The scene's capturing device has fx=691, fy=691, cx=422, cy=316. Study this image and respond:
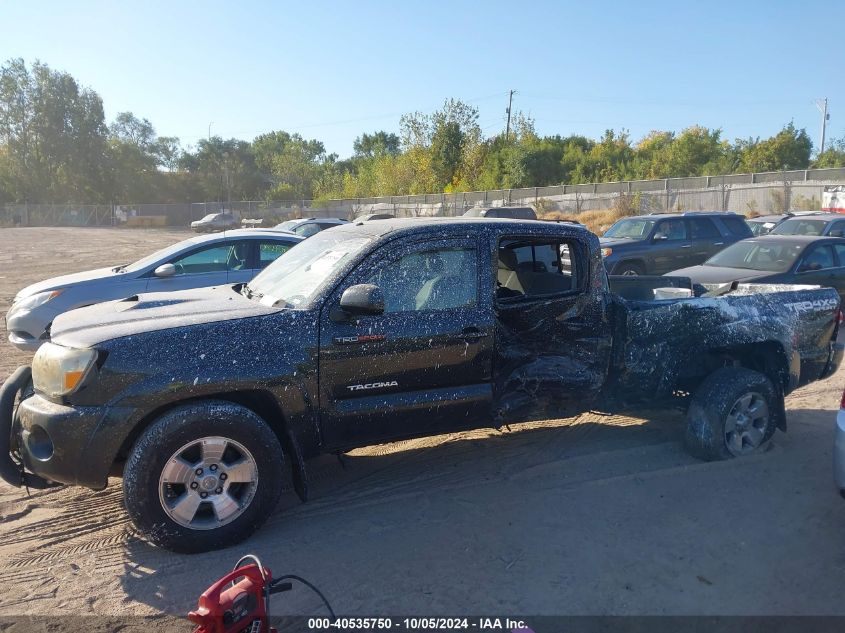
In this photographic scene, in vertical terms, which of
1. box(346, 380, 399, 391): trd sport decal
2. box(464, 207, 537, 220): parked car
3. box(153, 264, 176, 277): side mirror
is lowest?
box(346, 380, 399, 391): trd sport decal

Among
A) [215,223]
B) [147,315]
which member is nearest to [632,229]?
[147,315]

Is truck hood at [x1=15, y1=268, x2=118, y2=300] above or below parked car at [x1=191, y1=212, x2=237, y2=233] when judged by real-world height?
below

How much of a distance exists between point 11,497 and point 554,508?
3785 millimetres

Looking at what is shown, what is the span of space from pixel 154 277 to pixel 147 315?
4820 millimetres

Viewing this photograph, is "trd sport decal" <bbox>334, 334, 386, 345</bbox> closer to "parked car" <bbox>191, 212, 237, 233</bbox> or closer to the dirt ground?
the dirt ground

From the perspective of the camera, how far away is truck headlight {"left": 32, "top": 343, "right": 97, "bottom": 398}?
3.81 meters

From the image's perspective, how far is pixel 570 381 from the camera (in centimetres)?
510

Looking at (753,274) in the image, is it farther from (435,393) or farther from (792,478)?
(435,393)

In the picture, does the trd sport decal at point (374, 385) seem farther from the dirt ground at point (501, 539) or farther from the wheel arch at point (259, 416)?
the dirt ground at point (501, 539)

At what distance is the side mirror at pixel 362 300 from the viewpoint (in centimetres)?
412

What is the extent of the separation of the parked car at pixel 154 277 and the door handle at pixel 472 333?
5.28 meters

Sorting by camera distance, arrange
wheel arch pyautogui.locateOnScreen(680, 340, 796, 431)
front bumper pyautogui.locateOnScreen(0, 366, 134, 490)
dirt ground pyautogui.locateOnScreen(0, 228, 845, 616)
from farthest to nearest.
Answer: wheel arch pyautogui.locateOnScreen(680, 340, 796, 431)
front bumper pyautogui.locateOnScreen(0, 366, 134, 490)
dirt ground pyautogui.locateOnScreen(0, 228, 845, 616)

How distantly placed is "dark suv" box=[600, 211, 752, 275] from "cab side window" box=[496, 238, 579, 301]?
329 inches

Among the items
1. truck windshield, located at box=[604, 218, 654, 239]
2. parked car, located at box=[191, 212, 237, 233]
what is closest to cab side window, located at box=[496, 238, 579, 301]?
truck windshield, located at box=[604, 218, 654, 239]
